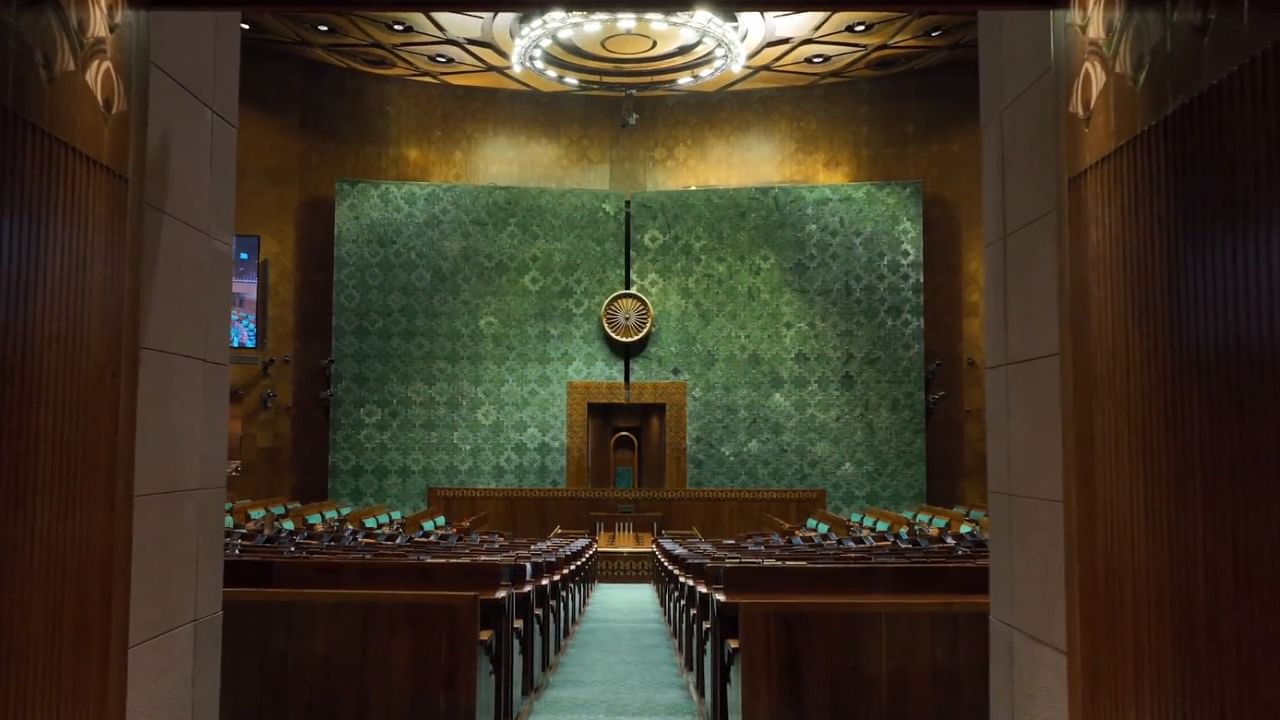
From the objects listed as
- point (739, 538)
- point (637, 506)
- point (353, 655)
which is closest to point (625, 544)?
point (739, 538)

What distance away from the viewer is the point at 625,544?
1327 centimetres

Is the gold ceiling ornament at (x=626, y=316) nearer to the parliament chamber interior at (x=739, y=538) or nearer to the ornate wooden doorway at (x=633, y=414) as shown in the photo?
the ornate wooden doorway at (x=633, y=414)

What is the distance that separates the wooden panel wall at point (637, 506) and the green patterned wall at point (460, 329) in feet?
2.51

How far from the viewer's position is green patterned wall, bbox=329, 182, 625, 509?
54.2ft

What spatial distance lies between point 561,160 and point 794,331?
5.14 meters

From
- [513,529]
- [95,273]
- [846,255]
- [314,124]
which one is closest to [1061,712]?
[95,273]

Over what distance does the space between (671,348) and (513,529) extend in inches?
158

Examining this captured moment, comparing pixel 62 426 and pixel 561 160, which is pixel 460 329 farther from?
pixel 62 426

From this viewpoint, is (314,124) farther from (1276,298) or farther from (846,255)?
(1276,298)

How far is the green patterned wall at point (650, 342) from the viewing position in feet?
54.2

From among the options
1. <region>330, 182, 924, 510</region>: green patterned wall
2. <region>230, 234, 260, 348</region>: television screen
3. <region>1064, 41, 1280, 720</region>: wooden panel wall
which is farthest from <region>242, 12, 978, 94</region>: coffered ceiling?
<region>1064, 41, 1280, 720</region>: wooden panel wall

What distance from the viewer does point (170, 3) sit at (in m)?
2.69

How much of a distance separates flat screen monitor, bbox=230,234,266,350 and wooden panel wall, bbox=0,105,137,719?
47.0 ft

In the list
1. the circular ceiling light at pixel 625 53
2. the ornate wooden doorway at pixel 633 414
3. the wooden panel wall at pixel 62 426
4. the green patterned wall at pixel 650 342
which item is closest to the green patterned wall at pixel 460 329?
the green patterned wall at pixel 650 342
